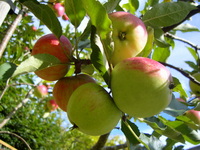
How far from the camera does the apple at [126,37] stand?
665 millimetres

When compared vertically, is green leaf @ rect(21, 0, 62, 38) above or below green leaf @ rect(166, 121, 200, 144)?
above

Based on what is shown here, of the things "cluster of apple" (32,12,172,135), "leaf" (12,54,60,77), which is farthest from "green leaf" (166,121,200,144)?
"leaf" (12,54,60,77)

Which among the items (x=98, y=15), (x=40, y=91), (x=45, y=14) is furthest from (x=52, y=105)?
(x=98, y=15)

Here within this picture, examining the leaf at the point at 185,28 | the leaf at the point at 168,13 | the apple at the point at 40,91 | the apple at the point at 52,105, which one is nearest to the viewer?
the leaf at the point at 168,13

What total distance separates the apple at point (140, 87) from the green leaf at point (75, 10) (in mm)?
230

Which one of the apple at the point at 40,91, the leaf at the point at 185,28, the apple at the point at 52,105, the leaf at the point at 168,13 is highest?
the leaf at the point at 168,13

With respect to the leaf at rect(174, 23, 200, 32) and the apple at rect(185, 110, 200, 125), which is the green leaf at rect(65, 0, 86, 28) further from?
the apple at rect(185, 110, 200, 125)

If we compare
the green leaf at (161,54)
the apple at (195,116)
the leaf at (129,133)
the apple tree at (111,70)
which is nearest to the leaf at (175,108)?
the apple tree at (111,70)

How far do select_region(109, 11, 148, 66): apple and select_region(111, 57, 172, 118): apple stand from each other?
0.24 ft

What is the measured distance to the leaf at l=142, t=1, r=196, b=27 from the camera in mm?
771

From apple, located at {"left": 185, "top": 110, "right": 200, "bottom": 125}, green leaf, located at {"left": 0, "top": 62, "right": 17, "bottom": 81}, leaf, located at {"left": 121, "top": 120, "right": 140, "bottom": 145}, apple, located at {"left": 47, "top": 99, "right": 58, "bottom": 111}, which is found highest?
green leaf, located at {"left": 0, "top": 62, "right": 17, "bottom": 81}

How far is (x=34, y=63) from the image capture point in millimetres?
611

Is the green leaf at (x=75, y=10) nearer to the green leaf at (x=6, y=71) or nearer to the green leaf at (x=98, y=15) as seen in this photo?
the green leaf at (x=98, y=15)

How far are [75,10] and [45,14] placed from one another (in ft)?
0.30
